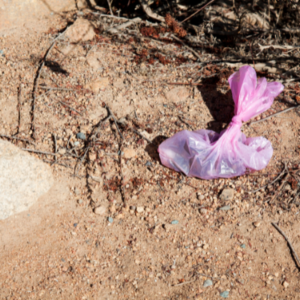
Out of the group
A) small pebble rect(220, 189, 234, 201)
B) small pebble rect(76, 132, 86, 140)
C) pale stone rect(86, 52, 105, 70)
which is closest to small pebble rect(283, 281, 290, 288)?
small pebble rect(220, 189, 234, 201)

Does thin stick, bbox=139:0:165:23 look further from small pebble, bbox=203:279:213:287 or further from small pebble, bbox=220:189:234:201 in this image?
small pebble, bbox=203:279:213:287

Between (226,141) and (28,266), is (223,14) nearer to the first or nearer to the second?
(226,141)

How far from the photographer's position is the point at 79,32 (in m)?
3.54

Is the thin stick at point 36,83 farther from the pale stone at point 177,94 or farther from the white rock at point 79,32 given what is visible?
the pale stone at point 177,94

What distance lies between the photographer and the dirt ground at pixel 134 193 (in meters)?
2.46

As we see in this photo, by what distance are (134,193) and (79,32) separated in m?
1.99

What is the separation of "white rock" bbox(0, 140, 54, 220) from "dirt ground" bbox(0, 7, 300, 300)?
0.26ft

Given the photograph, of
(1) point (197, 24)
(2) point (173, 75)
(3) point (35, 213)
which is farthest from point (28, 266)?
(1) point (197, 24)

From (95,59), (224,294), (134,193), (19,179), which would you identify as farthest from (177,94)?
(224,294)

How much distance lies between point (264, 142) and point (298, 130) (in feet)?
1.53

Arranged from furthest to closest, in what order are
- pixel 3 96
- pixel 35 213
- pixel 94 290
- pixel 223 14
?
pixel 223 14
pixel 3 96
pixel 35 213
pixel 94 290

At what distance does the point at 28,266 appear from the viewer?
2496mm

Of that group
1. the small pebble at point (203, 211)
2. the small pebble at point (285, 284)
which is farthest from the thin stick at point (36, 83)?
the small pebble at point (285, 284)

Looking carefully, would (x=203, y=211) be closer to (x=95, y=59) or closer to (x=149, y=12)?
(x=95, y=59)
